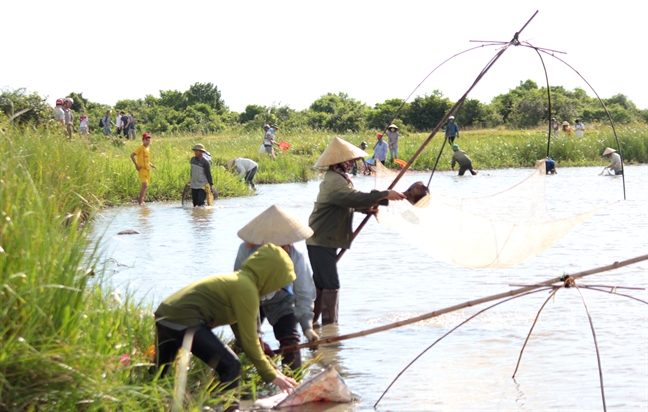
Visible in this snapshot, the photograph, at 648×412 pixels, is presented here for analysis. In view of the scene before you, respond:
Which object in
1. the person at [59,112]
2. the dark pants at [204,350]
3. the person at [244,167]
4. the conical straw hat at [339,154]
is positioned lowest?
the dark pants at [204,350]

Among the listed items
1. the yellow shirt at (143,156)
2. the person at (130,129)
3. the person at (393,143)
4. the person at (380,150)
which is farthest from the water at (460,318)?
the person at (130,129)

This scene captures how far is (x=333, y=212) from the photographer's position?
20.4ft

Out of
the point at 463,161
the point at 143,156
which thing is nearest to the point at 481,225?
the point at 143,156

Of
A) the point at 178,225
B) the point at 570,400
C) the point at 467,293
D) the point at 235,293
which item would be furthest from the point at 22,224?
the point at 178,225

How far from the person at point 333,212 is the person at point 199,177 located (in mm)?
8808

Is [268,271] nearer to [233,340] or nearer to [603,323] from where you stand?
[233,340]

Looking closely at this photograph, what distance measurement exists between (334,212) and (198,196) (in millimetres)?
10188

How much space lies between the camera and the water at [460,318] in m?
5.27

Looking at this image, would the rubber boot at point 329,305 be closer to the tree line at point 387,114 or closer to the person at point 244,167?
the person at point 244,167

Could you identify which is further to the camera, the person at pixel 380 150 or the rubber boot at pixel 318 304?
the person at pixel 380 150

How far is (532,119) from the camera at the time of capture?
4409 cm

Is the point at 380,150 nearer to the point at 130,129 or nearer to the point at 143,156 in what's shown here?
the point at 143,156

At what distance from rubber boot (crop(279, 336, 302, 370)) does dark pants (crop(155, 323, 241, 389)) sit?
848 mm

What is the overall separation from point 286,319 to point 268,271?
1.09 metres
